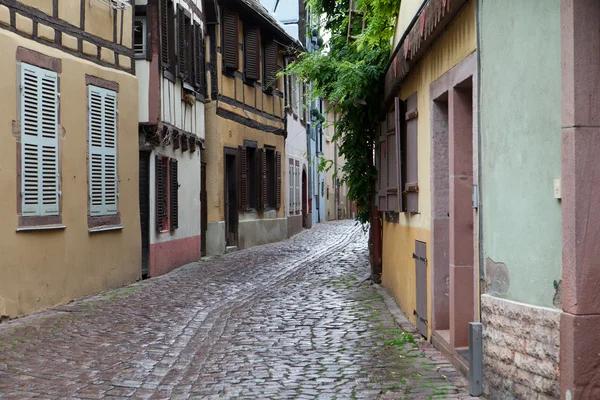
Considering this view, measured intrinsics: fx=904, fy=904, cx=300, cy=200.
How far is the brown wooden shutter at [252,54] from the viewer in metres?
22.8

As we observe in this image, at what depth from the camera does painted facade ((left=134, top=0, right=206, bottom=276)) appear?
14.6m

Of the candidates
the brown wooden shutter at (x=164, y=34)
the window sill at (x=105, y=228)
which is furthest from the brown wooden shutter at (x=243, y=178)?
the window sill at (x=105, y=228)

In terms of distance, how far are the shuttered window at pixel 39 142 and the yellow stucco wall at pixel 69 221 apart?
0.71 feet

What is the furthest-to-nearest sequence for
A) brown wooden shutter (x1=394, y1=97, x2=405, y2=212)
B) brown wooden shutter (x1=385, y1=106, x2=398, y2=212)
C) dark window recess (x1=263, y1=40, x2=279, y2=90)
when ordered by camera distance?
dark window recess (x1=263, y1=40, x2=279, y2=90), brown wooden shutter (x1=385, y1=106, x2=398, y2=212), brown wooden shutter (x1=394, y1=97, x2=405, y2=212)

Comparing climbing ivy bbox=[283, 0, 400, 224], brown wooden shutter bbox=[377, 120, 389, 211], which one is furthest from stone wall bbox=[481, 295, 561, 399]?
climbing ivy bbox=[283, 0, 400, 224]

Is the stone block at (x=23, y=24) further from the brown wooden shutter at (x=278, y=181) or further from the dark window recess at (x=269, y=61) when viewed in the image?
the brown wooden shutter at (x=278, y=181)

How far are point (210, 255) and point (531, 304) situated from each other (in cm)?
1511

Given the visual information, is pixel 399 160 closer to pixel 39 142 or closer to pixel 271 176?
pixel 39 142

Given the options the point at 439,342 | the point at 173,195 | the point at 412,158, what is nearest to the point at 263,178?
the point at 173,195

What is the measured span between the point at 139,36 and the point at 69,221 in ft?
14.5

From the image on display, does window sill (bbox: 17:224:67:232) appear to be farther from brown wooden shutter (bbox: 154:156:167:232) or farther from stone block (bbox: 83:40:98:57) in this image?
brown wooden shutter (bbox: 154:156:167:232)

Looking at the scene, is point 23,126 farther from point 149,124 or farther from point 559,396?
point 559,396

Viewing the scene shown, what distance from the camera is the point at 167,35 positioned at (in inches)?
614

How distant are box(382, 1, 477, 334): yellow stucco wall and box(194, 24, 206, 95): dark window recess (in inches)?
311
